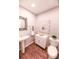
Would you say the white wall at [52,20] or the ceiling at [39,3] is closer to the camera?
the ceiling at [39,3]

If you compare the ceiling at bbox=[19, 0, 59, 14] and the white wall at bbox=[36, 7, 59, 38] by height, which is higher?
the ceiling at bbox=[19, 0, 59, 14]

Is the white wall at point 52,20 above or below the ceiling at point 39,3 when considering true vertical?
below

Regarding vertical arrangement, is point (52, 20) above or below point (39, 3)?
below

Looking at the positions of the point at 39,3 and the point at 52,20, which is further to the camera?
the point at 52,20

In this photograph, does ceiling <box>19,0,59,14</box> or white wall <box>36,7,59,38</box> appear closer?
ceiling <box>19,0,59,14</box>
